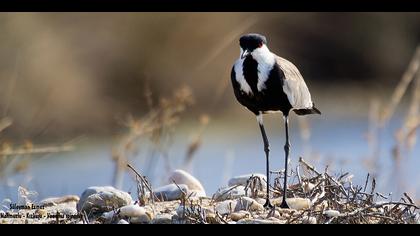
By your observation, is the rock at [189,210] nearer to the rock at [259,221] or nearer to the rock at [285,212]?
the rock at [259,221]

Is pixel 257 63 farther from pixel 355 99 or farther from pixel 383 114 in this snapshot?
pixel 355 99

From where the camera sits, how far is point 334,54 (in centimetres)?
1048

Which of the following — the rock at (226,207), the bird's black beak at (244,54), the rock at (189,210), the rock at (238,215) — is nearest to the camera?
the rock at (189,210)

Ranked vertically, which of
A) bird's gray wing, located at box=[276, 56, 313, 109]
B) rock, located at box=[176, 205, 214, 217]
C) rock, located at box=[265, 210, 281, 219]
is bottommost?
rock, located at box=[265, 210, 281, 219]

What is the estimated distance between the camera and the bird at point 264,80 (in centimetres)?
577

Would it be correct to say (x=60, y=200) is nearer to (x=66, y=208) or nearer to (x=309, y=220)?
(x=66, y=208)

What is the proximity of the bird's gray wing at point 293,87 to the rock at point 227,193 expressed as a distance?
61 cm

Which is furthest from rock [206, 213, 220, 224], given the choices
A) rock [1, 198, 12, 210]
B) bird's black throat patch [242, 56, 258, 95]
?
rock [1, 198, 12, 210]

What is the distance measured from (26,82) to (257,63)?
154 inches

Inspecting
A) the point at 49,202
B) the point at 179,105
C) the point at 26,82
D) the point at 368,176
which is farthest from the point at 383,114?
the point at 26,82

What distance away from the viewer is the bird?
5.77m

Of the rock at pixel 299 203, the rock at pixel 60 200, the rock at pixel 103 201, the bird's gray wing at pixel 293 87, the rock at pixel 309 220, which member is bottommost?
the rock at pixel 309 220

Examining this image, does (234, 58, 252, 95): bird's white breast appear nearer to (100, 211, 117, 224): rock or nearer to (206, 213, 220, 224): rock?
(206, 213, 220, 224): rock

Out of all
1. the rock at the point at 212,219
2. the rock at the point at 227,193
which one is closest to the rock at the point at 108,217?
the rock at the point at 212,219
